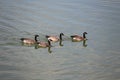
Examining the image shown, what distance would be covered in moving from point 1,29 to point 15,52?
4560mm

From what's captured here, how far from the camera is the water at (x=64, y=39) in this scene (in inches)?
699

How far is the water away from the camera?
17750 millimetres

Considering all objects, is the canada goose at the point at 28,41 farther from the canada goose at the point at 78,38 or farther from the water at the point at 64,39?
the canada goose at the point at 78,38

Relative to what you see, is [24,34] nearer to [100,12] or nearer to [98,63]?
[98,63]

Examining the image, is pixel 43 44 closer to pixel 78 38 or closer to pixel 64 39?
pixel 64 39

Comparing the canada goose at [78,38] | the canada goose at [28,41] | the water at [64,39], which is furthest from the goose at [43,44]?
the canada goose at [78,38]

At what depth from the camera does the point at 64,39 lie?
23594 millimetres

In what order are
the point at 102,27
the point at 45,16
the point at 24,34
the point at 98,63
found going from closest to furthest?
the point at 98,63
the point at 24,34
the point at 102,27
the point at 45,16

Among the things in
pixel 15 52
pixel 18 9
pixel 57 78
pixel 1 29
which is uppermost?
pixel 18 9

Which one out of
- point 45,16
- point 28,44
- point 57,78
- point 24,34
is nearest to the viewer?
point 57,78

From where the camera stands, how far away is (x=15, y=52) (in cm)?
1986

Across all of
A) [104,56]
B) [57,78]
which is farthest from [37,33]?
[57,78]

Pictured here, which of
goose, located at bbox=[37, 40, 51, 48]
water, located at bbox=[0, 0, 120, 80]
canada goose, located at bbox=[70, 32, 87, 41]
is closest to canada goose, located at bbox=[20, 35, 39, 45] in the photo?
water, located at bbox=[0, 0, 120, 80]

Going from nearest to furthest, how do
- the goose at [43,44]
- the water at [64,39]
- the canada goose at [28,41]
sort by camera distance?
1. the water at [64,39]
2. the canada goose at [28,41]
3. the goose at [43,44]
